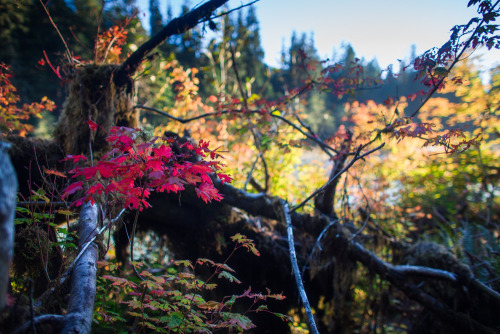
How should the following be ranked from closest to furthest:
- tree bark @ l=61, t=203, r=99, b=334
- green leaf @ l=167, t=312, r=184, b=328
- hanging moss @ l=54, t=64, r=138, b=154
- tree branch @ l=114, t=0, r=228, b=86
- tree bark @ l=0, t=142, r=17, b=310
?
1. tree bark @ l=0, t=142, r=17, b=310
2. tree bark @ l=61, t=203, r=99, b=334
3. green leaf @ l=167, t=312, r=184, b=328
4. tree branch @ l=114, t=0, r=228, b=86
5. hanging moss @ l=54, t=64, r=138, b=154

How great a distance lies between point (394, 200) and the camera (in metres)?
6.02

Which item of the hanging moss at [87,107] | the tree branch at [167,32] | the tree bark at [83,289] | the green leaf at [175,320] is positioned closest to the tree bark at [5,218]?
the tree bark at [83,289]

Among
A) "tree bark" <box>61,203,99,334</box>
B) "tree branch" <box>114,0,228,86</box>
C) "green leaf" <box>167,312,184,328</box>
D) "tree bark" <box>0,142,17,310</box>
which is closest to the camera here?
"tree bark" <box>0,142,17,310</box>

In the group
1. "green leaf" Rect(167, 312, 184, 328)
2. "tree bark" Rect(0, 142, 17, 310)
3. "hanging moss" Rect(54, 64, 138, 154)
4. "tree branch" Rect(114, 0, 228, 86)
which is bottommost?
"green leaf" Rect(167, 312, 184, 328)

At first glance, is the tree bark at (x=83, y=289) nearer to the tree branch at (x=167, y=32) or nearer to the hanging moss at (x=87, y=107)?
the hanging moss at (x=87, y=107)

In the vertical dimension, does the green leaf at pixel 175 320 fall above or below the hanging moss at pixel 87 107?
below

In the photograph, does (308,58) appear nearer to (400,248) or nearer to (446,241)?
(400,248)

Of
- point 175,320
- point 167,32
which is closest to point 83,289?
point 175,320

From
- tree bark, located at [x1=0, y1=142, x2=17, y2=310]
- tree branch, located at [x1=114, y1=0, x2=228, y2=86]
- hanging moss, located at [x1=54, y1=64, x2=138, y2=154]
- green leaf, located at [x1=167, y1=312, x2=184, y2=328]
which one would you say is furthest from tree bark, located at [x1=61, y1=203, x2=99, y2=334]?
tree branch, located at [x1=114, y1=0, x2=228, y2=86]

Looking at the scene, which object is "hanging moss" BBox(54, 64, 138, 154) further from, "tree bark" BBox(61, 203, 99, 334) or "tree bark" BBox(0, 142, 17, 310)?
"tree bark" BBox(0, 142, 17, 310)

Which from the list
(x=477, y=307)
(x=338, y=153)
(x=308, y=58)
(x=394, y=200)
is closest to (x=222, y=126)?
(x=308, y=58)

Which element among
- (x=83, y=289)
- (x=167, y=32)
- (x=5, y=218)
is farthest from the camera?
(x=167, y=32)

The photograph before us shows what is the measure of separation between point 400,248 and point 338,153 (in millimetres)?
2187

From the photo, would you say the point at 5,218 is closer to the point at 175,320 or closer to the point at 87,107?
the point at 175,320
